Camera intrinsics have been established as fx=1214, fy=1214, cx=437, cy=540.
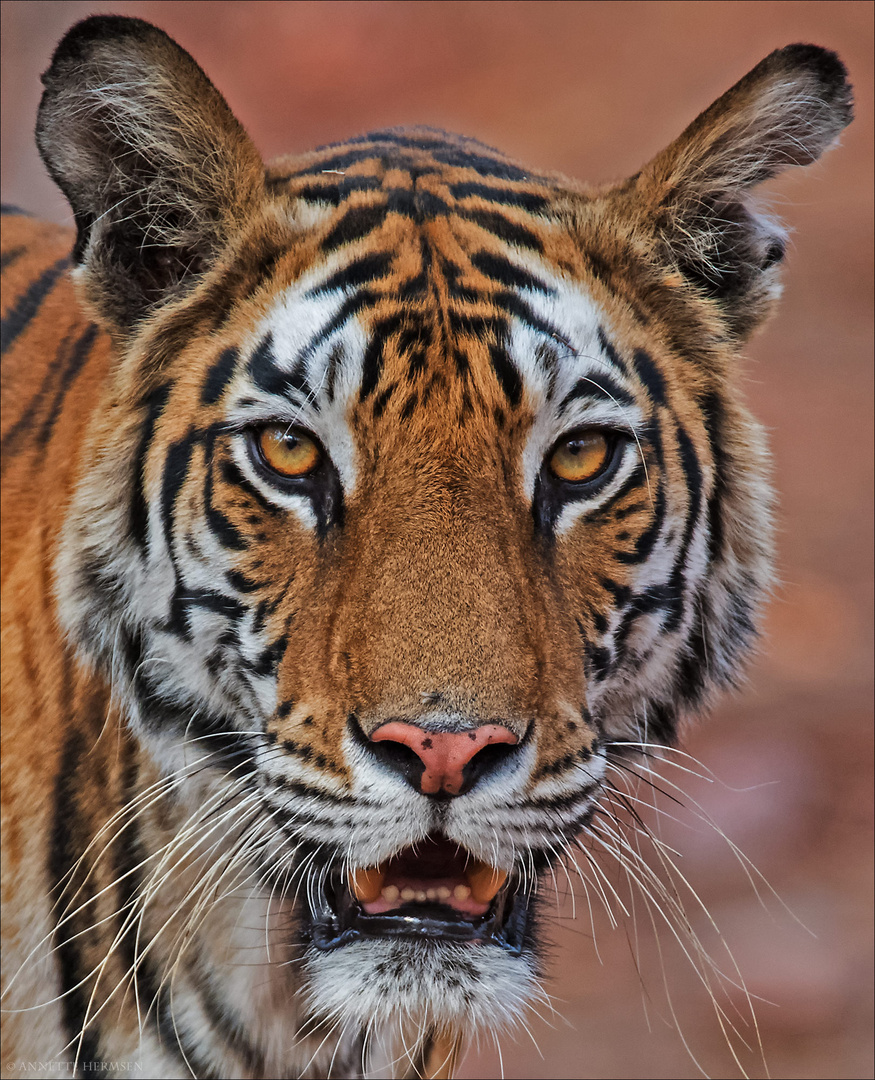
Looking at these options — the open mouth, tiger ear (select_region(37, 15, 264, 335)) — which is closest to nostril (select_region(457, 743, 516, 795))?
the open mouth

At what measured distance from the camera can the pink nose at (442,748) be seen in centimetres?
132

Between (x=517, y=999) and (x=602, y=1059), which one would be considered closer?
(x=517, y=999)

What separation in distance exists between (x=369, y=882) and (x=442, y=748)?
30 centimetres

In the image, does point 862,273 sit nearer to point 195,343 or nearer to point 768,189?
point 768,189

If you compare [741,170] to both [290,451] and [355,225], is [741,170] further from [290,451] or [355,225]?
[290,451]

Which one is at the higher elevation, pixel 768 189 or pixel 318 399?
pixel 768 189

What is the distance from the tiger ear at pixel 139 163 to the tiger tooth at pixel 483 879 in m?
0.89

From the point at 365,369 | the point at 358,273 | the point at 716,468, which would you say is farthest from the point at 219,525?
the point at 716,468

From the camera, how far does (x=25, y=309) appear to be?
2.15 meters

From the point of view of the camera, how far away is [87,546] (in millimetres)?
1711

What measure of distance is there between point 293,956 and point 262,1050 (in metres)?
0.19

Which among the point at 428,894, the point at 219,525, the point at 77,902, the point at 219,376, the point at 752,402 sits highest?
the point at 752,402

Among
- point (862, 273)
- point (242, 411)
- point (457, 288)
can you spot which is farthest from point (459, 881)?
point (862, 273)

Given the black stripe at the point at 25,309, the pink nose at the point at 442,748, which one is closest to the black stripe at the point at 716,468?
the pink nose at the point at 442,748
